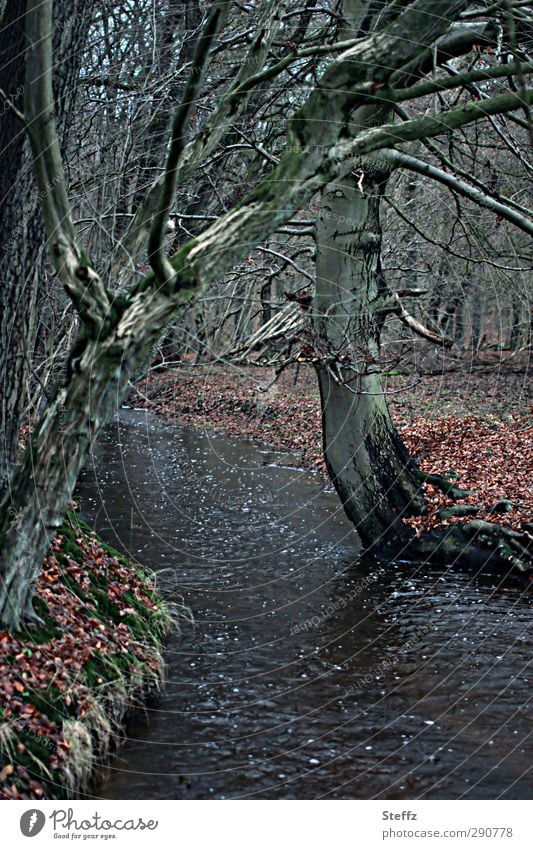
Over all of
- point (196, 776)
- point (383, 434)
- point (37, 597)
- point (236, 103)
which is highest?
point (236, 103)

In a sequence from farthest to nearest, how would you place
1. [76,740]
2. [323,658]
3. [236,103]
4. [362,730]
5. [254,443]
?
[254,443] → [323,658] → [236,103] → [362,730] → [76,740]

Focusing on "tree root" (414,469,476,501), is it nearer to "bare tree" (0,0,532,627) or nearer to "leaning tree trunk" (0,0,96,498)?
"leaning tree trunk" (0,0,96,498)

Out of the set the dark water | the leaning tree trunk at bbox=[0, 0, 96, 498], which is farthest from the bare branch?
the dark water

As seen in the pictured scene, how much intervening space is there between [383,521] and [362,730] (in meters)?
4.52

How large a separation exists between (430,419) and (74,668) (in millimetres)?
14652

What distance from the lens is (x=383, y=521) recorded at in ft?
35.5

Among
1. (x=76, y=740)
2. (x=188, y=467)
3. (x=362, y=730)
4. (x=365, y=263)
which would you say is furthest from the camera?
(x=188, y=467)

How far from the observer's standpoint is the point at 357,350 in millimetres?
10203

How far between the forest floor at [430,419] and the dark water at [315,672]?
5.75 feet

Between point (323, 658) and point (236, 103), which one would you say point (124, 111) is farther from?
point (323, 658)

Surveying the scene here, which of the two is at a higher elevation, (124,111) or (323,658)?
(124,111)

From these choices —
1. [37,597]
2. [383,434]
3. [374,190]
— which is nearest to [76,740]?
[37,597]

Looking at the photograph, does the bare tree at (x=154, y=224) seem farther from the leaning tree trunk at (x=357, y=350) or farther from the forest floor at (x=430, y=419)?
the forest floor at (x=430, y=419)
